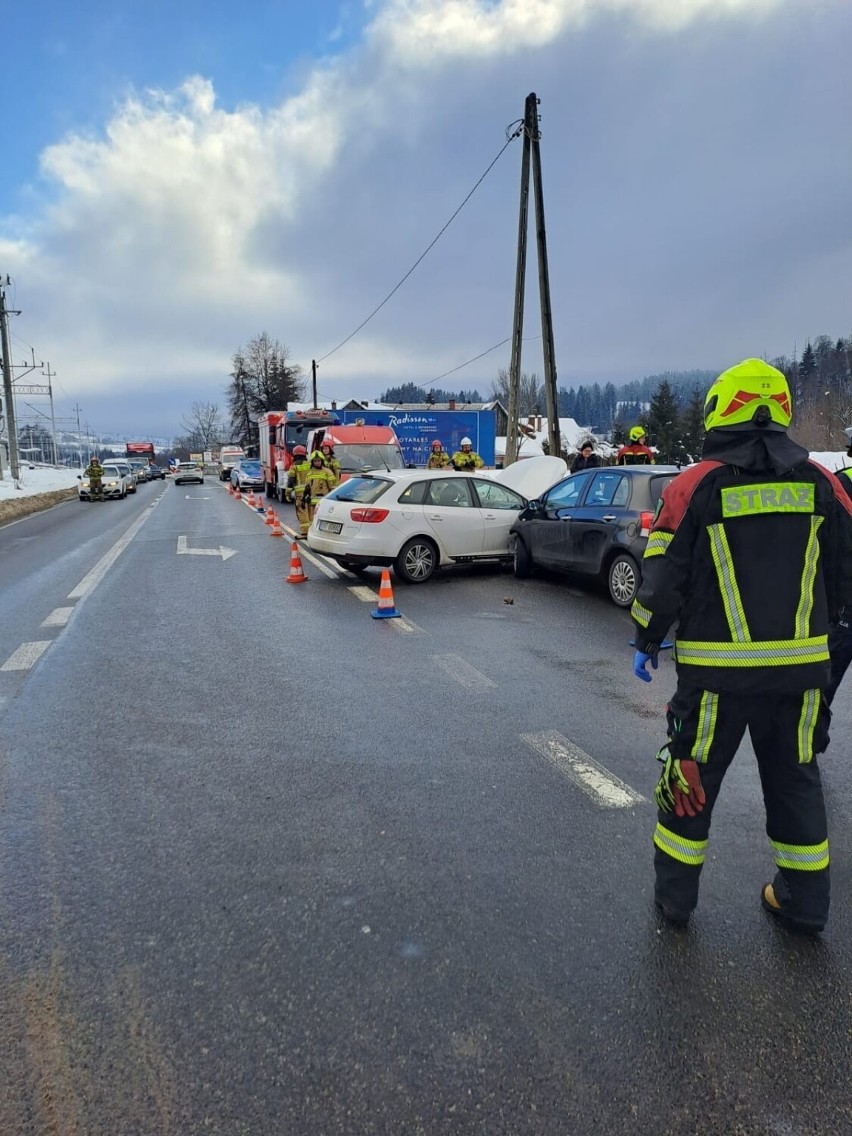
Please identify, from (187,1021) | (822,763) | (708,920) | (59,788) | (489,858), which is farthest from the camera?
(822,763)

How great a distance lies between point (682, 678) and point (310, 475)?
11.6 m

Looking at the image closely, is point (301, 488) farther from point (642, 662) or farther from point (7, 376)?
point (7, 376)

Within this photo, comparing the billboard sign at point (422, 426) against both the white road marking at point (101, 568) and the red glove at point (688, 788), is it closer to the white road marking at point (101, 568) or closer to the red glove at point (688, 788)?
the white road marking at point (101, 568)

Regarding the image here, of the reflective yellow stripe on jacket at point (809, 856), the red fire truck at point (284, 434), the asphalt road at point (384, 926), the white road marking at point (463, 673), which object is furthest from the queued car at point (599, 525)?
the red fire truck at point (284, 434)

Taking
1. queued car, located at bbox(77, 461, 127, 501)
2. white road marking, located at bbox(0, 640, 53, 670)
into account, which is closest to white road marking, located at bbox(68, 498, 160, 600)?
white road marking, located at bbox(0, 640, 53, 670)

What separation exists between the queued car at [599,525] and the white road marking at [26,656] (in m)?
5.78

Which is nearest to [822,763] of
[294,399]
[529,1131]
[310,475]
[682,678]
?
[682,678]

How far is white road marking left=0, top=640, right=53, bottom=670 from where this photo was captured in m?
6.19

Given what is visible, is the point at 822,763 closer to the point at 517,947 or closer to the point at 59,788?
the point at 517,947

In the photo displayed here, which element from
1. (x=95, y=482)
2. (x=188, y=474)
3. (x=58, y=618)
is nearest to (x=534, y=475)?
(x=58, y=618)

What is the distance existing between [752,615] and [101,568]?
11007 mm

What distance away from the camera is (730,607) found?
2.55 metres

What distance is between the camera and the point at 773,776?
268 cm

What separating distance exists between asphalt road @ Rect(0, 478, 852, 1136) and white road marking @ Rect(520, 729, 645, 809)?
2 centimetres
